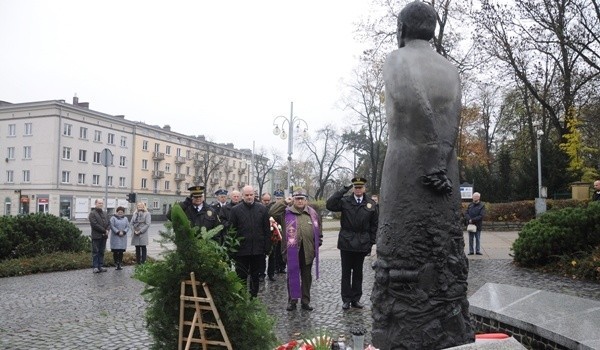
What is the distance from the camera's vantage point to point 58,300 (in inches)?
371

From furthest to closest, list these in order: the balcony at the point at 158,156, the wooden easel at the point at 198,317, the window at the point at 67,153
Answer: the balcony at the point at 158,156
the window at the point at 67,153
the wooden easel at the point at 198,317

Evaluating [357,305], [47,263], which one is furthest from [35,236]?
[357,305]

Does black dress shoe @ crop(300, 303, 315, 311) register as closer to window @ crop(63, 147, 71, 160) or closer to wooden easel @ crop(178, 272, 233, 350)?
wooden easel @ crop(178, 272, 233, 350)

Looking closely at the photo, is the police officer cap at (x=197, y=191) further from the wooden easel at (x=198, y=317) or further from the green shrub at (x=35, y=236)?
the green shrub at (x=35, y=236)

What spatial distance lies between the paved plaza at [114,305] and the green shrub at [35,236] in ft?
7.70

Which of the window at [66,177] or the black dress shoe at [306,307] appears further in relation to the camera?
the window at [66,177]

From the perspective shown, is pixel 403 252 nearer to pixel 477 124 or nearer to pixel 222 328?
pixel 222 328

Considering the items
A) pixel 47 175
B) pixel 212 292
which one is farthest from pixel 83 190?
pixel 212 292

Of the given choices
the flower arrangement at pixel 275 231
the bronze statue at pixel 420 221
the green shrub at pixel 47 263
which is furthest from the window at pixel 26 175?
the bronze statue at pixel 420 221

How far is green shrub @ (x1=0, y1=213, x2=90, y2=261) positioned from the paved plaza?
2.35 meters

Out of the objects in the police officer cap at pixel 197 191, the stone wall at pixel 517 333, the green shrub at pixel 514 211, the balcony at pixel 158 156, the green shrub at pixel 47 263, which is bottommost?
the green shrub at pixel 47 263

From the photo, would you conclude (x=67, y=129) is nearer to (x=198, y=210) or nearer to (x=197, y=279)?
(x=198, y=210)

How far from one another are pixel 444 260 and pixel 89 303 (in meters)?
7.29

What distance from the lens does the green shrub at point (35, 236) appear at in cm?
1489
